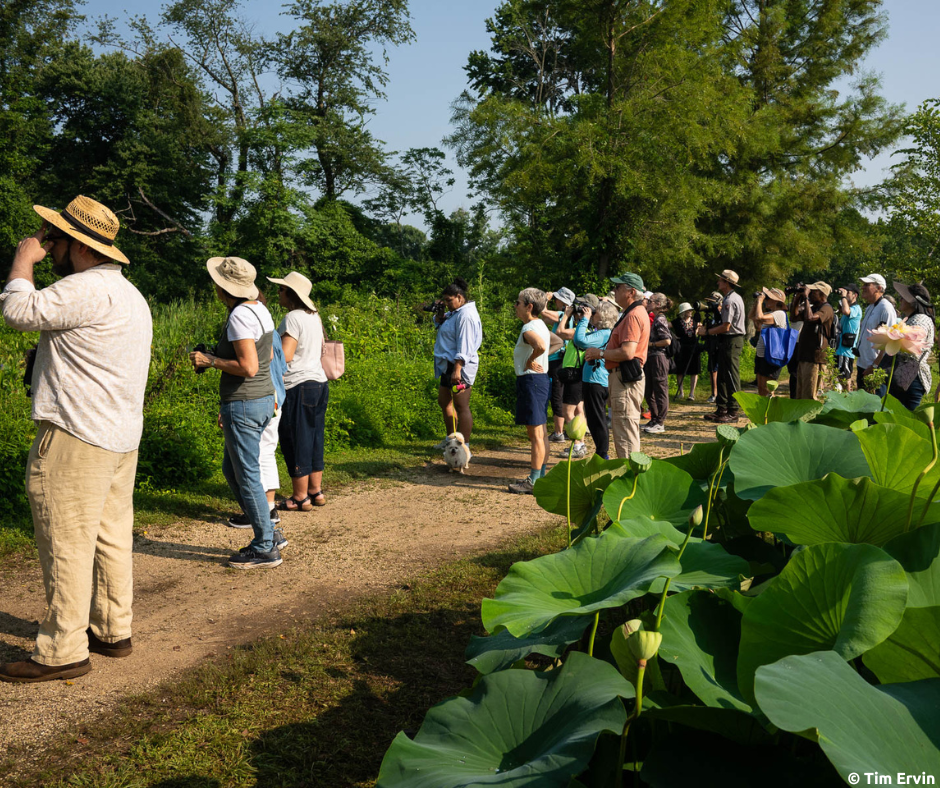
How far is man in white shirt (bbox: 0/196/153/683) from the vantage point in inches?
125

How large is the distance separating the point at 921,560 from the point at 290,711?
2.52m

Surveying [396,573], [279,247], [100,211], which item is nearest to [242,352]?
[100,211]

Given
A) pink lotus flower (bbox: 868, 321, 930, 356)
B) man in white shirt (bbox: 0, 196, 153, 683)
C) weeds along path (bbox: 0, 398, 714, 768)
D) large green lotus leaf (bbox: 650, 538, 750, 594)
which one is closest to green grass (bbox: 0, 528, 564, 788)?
weeds along path (bbox: 0, 398, 714, 768)

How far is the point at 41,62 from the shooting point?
29328mm

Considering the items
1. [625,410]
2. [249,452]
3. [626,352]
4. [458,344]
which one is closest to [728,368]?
[458,344]

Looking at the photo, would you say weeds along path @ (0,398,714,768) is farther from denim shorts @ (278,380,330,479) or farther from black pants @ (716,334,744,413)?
black pants @ (716,334,744,413)

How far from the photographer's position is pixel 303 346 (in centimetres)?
596

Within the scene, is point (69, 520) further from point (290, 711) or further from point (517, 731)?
point (517, 731)

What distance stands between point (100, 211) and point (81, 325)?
0.59 metres

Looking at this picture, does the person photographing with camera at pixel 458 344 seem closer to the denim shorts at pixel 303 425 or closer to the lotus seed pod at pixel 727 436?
the denim shorts at pixel 303 425

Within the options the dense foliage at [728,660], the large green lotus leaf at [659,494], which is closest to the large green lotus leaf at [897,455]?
the dense foliage at [728,660]

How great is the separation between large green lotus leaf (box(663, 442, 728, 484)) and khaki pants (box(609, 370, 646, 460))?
3.07 m

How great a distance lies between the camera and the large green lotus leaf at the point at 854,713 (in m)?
0.99

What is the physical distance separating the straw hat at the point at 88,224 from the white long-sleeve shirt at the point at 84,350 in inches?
4.0
